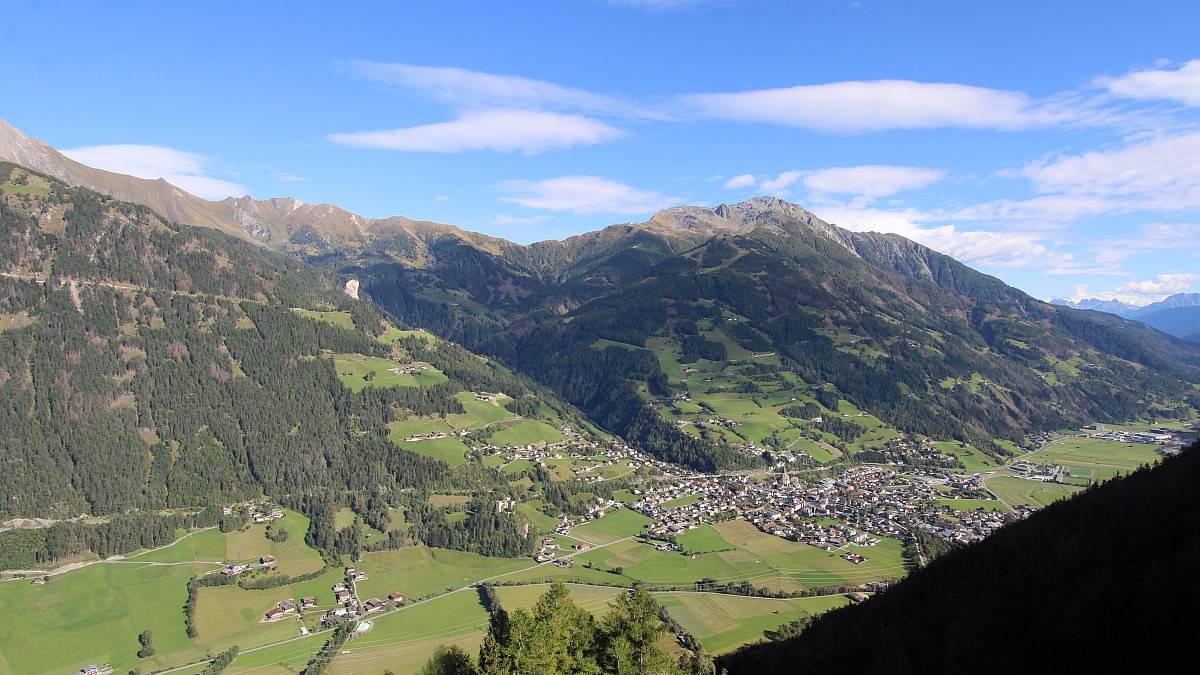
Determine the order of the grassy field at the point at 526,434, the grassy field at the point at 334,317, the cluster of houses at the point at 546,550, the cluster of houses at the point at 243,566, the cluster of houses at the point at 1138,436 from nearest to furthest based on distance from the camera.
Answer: the cluster of houses at the point at 243,566 < the cluster of houses at the point at 546,550 < the grassy field at the point at 526,434 < the cluster of houses at the point at 1138,436 < the grassy field at the point at 334,317

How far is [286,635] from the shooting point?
69.4 m

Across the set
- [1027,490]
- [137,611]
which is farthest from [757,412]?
[137,611]

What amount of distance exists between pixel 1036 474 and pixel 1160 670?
144 m

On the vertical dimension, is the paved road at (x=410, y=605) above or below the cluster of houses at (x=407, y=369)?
below

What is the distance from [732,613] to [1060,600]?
52.8m

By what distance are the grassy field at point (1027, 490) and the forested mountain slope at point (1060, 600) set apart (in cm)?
9238

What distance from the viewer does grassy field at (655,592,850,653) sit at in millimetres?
64562

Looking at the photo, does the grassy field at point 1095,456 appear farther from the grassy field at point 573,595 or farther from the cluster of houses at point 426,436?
the cluster of houses at point 426,436

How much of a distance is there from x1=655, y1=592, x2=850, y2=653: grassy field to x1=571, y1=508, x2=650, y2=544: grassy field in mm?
22837

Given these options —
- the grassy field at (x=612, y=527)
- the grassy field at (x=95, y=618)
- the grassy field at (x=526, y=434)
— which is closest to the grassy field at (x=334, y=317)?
the grassy field at (x=526, y=434)

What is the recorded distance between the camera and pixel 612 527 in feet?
342

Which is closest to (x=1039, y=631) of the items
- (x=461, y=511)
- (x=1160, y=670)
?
(x=1160, y=670)

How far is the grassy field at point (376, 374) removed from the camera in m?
146

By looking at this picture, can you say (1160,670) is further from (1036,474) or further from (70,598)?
(1036,474)
